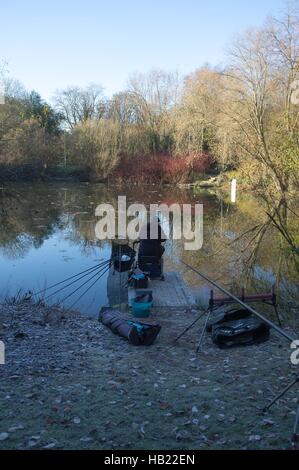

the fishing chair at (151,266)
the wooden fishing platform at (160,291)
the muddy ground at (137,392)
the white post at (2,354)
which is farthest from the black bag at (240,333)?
the fishing chair at (151,266)

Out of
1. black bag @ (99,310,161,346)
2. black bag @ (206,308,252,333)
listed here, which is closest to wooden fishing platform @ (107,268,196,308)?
black bag @ (99,310,161,346)

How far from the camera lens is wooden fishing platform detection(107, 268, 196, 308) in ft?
26.8

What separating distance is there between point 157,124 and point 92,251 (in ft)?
102

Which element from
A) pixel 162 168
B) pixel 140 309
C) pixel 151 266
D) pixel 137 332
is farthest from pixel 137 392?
pixel 162 168

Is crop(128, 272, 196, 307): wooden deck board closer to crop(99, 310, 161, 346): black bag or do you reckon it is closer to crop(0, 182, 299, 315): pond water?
crop(0, 182, 299, 315): pond water

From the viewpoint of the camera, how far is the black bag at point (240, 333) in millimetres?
6109

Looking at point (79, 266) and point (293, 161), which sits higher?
point (293, 161)

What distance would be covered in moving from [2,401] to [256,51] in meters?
Answer: 22.3

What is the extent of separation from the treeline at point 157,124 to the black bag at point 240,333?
52.8 ft

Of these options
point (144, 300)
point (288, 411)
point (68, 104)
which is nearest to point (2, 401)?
point (288, 411)

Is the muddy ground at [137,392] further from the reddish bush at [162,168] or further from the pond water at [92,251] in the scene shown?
the reddish bush at [162,168]

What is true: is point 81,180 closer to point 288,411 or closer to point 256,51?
point 256,51

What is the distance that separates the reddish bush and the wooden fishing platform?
3021 centimetres

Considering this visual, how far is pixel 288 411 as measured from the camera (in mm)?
3984
